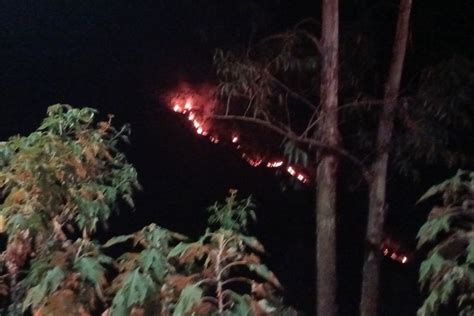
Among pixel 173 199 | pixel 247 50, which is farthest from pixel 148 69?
pixel 247 50

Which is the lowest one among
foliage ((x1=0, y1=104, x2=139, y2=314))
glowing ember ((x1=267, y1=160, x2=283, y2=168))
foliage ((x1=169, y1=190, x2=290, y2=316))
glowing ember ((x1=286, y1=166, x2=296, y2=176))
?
foliage ((x1=169, y1=190, x2=290, y2=316))

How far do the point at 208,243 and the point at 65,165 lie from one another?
93 centimetres

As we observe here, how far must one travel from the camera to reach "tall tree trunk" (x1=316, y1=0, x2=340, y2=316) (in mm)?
6656

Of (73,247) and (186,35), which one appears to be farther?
(186,35)

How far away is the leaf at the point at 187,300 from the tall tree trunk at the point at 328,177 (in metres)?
3.40

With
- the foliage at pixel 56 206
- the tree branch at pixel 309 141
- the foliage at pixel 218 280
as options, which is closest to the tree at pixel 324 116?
the tree branch at pixel 309 141

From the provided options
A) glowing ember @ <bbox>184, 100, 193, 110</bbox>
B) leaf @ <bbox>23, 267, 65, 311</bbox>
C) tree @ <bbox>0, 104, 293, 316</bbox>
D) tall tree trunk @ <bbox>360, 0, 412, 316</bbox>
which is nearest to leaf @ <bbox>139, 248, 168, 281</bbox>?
tree @ <bbox>0, 104, 293, 316</bbox>

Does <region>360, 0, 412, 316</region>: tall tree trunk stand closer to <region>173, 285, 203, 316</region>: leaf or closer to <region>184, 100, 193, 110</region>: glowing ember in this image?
<region>184, 100, 193, 110</region>: glowing ember

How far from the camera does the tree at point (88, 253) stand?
11.3 feet

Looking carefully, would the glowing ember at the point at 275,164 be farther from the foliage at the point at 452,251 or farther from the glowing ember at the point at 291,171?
the foliage at the point at 452,251

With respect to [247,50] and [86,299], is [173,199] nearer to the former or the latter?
[247,50]

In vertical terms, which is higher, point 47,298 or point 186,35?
point 186,35

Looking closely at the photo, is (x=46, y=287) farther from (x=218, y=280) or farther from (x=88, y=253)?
(x=218, y=280)

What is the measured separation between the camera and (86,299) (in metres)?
3.69
